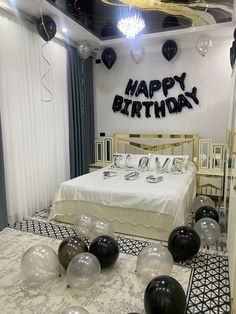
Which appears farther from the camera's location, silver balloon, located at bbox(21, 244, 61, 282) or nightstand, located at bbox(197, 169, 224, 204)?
nightstand, located at bbox(197, 169, 224, 204)

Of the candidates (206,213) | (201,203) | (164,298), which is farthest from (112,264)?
(201,203)

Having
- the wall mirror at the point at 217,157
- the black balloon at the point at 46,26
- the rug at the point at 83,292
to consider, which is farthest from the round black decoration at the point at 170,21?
the rug at the point at 83,292

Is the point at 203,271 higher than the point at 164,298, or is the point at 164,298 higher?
the point at 164,298

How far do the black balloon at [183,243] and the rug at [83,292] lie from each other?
0.11 meters

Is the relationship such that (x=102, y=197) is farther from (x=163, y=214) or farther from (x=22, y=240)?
(x=22, y=240)

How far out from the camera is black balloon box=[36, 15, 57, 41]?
9.97 ft

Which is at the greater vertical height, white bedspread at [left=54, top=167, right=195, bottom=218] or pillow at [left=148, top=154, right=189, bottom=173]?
pillow at [left=148, top=154, right=189, bottom=173]

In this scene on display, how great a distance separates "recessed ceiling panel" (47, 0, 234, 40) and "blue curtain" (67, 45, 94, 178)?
77cm

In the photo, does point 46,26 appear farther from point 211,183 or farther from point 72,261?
point 211,183

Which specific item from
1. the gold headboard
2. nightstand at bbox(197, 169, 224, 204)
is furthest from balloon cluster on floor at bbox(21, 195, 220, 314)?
the gold headboard

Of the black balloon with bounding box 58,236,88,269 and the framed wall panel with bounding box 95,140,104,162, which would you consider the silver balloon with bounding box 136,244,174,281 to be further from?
the framed wall panel with bounding box 95,140,104,162

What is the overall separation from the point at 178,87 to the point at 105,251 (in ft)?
10.4

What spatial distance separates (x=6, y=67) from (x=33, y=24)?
0.80 meters

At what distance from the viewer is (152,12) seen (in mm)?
3127
